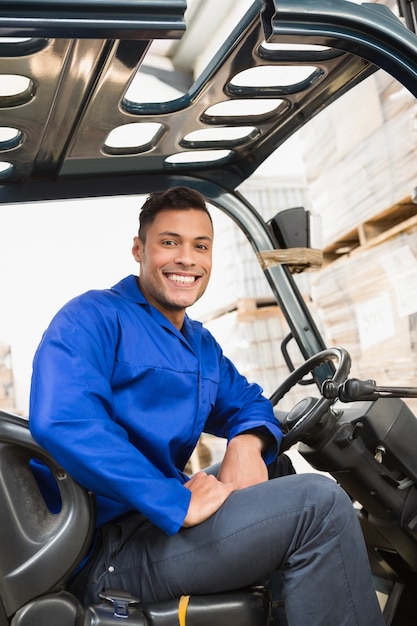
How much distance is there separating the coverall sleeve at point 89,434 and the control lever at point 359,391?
458mm

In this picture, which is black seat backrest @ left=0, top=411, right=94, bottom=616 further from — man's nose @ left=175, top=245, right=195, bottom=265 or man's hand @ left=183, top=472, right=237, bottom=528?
man's nose @ left=175, top=245, right=195, bottom=265

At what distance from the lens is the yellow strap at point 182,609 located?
1813 millimetres

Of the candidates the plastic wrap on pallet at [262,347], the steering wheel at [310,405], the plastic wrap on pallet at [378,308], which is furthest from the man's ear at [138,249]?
the plastic wrap on pallet at [262,347]

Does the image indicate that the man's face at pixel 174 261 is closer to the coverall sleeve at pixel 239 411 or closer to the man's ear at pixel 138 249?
the man's ear at pixel 138 249

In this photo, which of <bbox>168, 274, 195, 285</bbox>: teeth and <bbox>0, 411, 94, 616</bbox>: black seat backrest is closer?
<bbox>0, 411, 94, 616</bbox>: black seat backrest

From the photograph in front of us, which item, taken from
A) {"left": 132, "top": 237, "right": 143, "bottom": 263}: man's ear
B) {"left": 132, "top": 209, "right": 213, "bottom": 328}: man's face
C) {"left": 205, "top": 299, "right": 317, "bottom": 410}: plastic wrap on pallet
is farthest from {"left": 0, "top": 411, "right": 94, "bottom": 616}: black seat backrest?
{"left": 205, "top": 299, "right": 317, "bottom": 410}: plastic wrap on pallet

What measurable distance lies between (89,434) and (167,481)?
228 mm

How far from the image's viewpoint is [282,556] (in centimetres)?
185

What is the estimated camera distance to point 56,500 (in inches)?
80.7

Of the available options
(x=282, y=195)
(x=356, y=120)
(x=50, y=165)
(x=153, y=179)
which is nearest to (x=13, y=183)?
(x=50, y=165)

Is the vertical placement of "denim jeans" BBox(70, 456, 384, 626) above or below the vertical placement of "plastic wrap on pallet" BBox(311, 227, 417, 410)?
below

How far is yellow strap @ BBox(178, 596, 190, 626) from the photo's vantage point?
181 cm

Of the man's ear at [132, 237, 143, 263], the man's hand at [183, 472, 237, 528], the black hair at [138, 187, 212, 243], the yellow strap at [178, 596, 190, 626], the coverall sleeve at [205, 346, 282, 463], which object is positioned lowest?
the yellow strap at [178, 596, 190, 626]

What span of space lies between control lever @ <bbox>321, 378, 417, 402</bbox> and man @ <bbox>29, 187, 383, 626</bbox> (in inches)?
8.7
